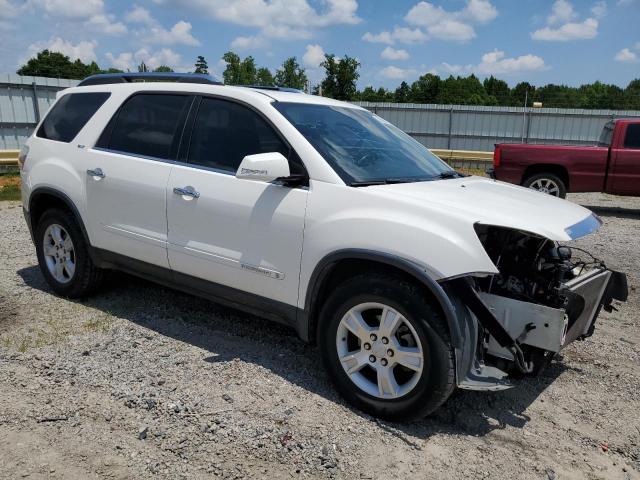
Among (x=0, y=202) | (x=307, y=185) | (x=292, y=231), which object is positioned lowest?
(x=0, y=202)

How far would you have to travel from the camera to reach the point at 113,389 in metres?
3.55

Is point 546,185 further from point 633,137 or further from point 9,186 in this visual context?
point 9,186

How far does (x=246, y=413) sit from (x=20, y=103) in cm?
1655

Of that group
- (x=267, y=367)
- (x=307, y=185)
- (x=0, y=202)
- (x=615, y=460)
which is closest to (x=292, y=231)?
(x=307, y=185)

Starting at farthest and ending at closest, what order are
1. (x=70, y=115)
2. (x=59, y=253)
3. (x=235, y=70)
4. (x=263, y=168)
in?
(x=235, y=70)
(x=59, y=253)
(x=70, y=115)
(x=263, y=168)

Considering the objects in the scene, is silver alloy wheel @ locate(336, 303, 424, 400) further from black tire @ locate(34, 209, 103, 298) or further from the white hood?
black tire @ locate(34, 209, 103, 298)

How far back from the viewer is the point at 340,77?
1420 inches

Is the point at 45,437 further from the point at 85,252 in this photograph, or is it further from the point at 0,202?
the point at 0,202

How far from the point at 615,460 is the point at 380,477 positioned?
4.34 feet

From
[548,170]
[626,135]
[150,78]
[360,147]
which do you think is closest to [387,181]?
[360,147]

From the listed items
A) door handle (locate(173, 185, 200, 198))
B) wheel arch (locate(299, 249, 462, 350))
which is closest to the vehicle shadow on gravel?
wheel arch (locate(299, 249, 462, 350))

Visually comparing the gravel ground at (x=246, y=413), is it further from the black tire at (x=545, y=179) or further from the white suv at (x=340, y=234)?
the black tire at (x=545, y=179)

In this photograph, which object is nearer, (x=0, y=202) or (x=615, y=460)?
(x=615, y=460)

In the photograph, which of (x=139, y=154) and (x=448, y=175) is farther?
(x=139, y=154)
